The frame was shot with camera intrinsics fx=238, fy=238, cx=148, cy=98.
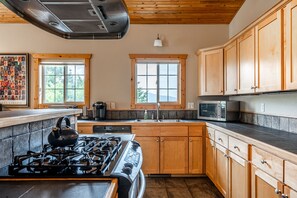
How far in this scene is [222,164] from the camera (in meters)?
2.89

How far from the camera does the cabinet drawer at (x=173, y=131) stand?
369 cm

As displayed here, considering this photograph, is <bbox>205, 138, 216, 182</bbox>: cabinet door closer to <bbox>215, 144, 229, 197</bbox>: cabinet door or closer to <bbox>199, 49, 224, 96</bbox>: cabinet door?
<bbox>215, 144, 229, 197</bbox>: cabinet door

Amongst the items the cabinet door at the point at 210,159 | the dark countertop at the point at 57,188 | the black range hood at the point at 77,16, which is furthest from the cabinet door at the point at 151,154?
the dark countertop at the point at 57,188

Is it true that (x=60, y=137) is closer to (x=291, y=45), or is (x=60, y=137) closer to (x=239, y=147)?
(x=239, y=147)

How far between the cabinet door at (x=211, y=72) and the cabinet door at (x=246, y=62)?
1.93 feet

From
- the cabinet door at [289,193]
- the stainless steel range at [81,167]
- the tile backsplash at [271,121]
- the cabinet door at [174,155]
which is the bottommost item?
the cabinet door at [174,155]

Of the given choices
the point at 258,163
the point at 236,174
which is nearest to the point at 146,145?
the point at 236,174

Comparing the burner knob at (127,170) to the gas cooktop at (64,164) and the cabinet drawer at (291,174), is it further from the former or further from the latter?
the cabinet drawer at (291,174)

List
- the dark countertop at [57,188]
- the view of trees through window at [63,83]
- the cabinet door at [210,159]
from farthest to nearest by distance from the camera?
the view of trees through window at [63,83] < the cabinet door at [210,159] < the dark countertop at [57,188]

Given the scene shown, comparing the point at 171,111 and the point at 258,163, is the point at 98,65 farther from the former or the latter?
the point at 258,163

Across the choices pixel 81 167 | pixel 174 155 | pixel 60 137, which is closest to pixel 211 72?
pixel 174 155

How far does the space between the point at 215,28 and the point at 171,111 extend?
1.71m

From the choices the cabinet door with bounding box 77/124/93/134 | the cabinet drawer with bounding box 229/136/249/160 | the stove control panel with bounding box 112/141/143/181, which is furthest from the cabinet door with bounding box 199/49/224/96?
the stove control panel with bounding box 112/141/143/181

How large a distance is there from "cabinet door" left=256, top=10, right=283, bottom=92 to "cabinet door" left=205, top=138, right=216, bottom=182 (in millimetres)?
1135
